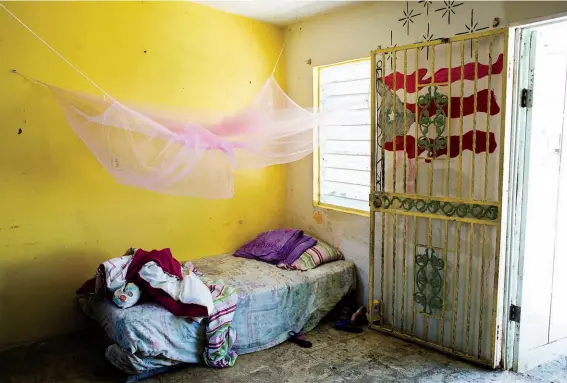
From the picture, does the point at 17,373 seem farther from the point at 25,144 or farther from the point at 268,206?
the point at 268,206

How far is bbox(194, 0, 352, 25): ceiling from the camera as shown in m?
3.59

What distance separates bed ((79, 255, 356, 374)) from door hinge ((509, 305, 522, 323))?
1.27 metres

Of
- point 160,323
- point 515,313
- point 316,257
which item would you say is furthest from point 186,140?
point 515,313

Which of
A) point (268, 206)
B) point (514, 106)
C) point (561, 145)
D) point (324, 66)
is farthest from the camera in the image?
point (268, 206)

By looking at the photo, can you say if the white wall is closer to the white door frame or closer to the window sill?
the window sill

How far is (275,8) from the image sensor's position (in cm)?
375

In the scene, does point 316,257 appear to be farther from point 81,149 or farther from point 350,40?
point 81,149

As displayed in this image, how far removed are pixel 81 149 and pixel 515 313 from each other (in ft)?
10.3

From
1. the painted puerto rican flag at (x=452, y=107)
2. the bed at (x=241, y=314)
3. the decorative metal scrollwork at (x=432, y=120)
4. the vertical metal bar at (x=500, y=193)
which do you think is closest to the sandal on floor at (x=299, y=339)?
the bed at (x=241, y=314)

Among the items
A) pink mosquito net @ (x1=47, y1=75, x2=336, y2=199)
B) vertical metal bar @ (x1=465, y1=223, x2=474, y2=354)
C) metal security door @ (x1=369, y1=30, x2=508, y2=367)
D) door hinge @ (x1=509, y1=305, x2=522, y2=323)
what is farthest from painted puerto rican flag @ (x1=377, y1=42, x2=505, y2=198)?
door hinge @ (x1=509, y1=305, x2=522, y2=323)

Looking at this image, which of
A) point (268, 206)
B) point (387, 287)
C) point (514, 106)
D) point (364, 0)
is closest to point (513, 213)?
point (514, 106)

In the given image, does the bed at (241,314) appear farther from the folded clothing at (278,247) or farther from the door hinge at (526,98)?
the door hinge at (526,98)

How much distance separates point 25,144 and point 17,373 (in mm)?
1468

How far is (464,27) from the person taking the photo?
9.58 ft
